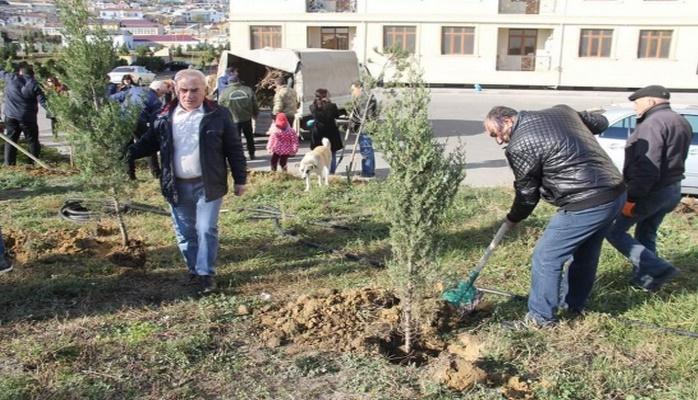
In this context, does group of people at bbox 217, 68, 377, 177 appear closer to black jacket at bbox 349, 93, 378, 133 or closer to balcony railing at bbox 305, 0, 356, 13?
black jacket at bbox 349, 93, 378, 133

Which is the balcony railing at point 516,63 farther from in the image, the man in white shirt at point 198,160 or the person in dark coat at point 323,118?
the man in white shirt at point 198,160

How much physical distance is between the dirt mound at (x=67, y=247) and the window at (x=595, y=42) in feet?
92.7

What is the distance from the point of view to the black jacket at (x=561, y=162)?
11.8ft

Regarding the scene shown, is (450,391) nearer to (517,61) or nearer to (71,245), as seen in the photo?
(71,245)

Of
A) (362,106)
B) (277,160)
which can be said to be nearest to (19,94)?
(277,160)

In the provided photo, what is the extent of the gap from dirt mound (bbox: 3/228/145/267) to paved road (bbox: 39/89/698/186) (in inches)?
122

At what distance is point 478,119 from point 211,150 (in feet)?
48.9

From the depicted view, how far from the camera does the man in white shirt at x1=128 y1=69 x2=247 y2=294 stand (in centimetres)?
433

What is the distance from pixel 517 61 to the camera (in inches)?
1192

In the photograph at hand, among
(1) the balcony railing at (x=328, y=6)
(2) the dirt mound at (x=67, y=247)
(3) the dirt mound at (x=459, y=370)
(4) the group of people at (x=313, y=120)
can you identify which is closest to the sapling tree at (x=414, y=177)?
(3) the dirt mound at (x=459, y=370)

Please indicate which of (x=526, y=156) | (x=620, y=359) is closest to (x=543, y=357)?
(x=620, y=359)

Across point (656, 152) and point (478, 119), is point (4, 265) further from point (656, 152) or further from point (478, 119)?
point (478, 119)

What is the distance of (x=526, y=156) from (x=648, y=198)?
1.61m

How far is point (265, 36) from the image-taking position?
31906 mm
